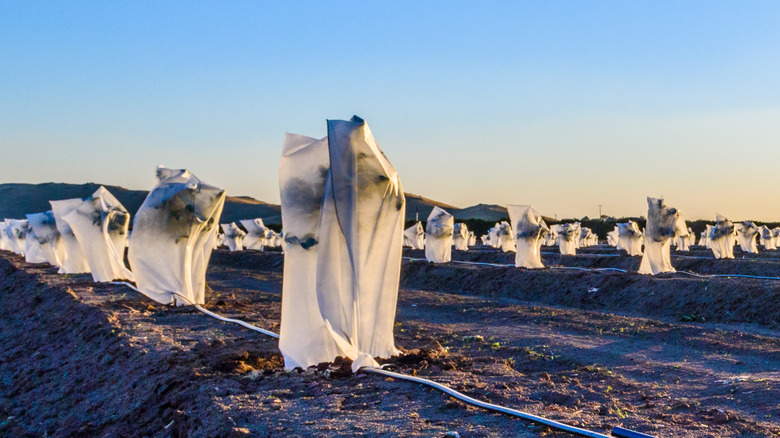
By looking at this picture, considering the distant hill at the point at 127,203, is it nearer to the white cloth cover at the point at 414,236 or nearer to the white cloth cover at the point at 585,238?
the white cloth cover at the point at 585,238

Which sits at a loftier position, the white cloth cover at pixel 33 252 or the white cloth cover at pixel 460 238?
the white cloth cover at pixel 460 238

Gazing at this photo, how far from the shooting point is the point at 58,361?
1117cm

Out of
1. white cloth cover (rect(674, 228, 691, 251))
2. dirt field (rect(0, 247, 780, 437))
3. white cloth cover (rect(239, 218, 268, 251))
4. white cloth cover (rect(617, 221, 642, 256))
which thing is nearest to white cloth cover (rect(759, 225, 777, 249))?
white cloth cover (rect(674, 228, 691, 251))

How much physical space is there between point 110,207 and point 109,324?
967 centimetres

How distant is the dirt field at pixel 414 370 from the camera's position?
5840 millimetres

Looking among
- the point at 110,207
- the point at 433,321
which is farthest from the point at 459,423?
the point at 110,207

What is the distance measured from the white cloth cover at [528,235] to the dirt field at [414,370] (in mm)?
6618

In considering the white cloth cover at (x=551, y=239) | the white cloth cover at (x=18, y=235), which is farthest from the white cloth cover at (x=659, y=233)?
the white cloth cover at (x=551, y=239)

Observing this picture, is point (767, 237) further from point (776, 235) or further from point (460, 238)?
point (460, 238)

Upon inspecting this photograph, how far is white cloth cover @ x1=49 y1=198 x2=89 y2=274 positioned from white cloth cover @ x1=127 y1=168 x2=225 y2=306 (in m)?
8.58

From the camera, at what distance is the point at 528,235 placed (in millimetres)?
25531

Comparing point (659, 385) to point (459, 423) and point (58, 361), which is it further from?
point (58, 361)

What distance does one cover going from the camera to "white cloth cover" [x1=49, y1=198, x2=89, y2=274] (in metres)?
22.5

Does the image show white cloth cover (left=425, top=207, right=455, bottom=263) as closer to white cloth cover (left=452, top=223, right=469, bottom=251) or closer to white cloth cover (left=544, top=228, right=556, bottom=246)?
white cloth cover (left=452, top=223, right=469, bottom=251)
